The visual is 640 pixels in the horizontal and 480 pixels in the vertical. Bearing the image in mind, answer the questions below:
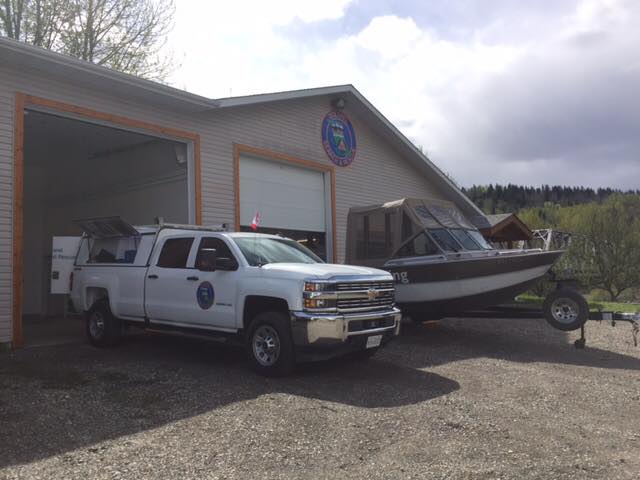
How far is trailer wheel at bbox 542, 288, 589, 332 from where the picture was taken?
31.0 feet

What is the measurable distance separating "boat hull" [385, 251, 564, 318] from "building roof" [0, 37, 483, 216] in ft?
18.5

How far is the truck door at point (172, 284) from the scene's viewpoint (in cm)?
866

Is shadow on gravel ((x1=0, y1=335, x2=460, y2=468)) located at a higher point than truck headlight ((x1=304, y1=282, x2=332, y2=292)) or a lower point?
lower

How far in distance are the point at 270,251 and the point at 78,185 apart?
11375 millimetres

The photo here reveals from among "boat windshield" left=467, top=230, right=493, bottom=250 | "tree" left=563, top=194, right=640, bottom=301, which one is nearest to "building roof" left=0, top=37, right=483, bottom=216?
"boat windshield" left=467, top=230, right=493, bottom=250

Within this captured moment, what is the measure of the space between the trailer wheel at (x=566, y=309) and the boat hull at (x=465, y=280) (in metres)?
0.54

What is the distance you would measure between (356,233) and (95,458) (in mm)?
8396

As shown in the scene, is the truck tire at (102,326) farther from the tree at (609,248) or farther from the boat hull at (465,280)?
the tree at (609,248)

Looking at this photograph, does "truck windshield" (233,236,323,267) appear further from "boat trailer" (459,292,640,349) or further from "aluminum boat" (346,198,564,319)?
"boat trailer" (459,292,640,349)

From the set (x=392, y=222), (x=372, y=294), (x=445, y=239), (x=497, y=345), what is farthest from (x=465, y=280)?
(x=372, y=294)

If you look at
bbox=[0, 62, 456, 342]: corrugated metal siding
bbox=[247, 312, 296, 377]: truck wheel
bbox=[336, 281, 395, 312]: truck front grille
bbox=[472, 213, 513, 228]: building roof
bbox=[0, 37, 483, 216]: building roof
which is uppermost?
bbox=[0, 37, 483, 216]: building roof

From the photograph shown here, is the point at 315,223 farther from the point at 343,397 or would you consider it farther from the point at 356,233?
the point at 343,397

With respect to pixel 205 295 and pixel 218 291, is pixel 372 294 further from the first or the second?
pixel 205 295

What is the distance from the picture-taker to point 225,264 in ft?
26.7
